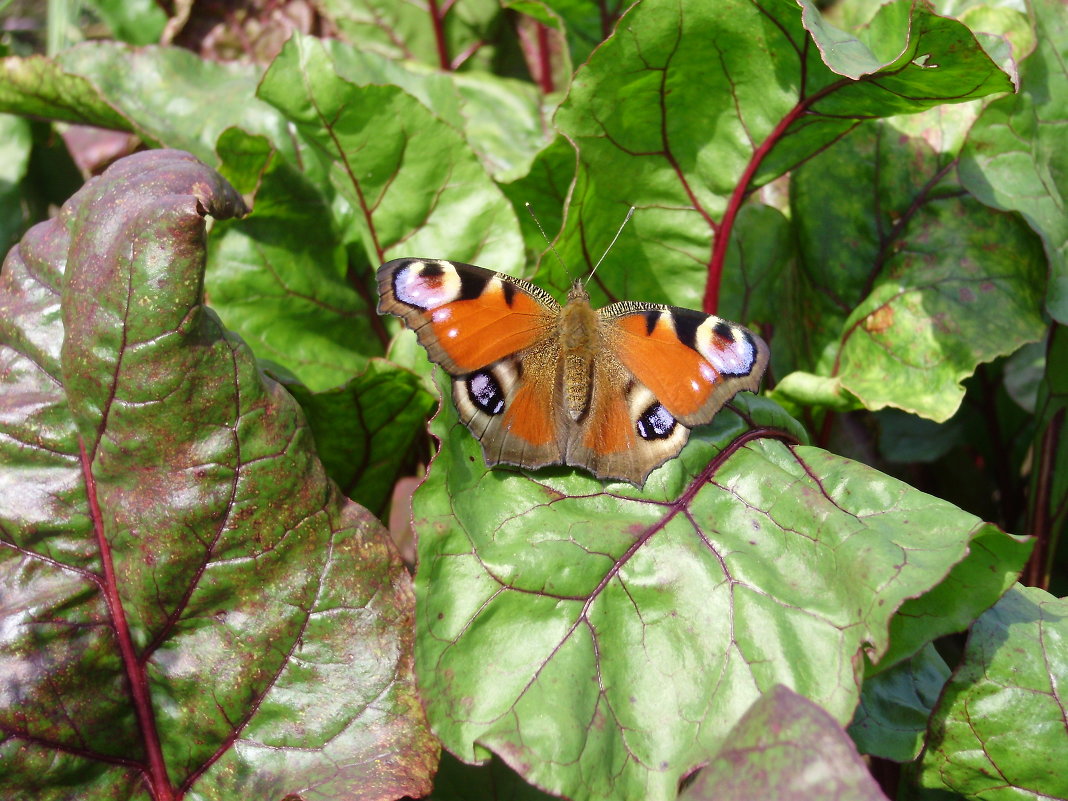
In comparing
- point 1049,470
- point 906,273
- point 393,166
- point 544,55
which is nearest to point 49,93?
point 393,166

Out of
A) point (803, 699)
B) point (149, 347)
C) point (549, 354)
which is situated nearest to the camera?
point (803, 699)

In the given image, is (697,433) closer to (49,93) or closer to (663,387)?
(663,387)

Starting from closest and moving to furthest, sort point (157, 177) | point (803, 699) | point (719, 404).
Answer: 1. point (803, 699)
2. point (157, 177)
3. point (719, 404)

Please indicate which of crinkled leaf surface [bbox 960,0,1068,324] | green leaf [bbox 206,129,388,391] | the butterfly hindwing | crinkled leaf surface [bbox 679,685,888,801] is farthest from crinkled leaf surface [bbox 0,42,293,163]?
crinkled leaf surface [bbox 679,685,888,801]

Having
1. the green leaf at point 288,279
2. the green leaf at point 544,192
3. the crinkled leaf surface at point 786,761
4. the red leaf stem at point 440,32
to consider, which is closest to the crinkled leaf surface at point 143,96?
the green leaf at point 288,279

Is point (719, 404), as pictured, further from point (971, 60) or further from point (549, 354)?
point (971, 60)

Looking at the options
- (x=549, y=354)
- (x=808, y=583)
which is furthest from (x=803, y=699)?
(x=549, y=354)

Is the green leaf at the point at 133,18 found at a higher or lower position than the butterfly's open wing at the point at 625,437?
higher

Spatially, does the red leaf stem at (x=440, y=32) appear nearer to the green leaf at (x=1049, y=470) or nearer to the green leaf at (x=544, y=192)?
the green leaf at (x=544, y=192)
